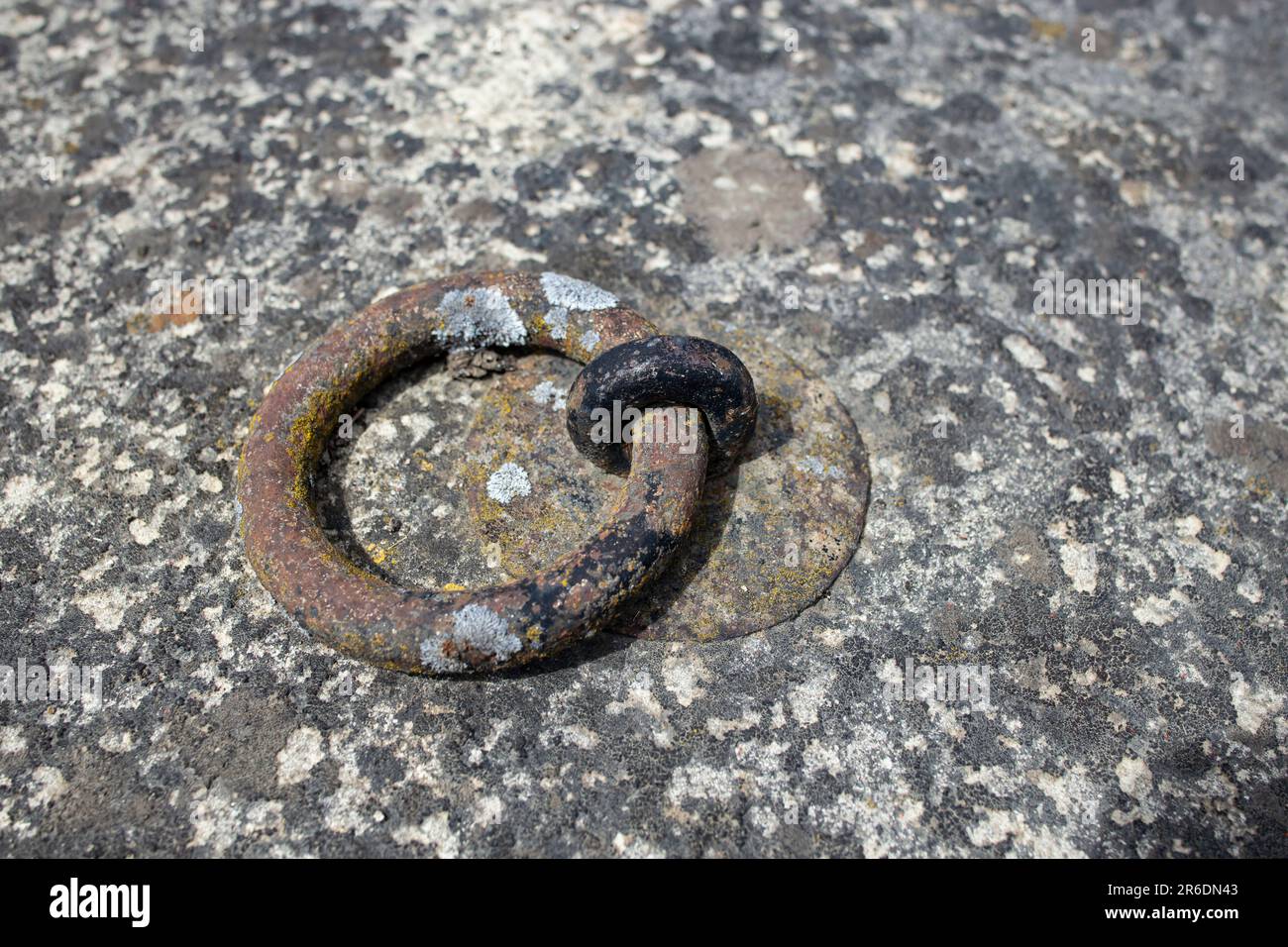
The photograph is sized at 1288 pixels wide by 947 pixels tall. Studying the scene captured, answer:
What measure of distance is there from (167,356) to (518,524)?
106 cm

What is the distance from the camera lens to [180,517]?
85.3 inches

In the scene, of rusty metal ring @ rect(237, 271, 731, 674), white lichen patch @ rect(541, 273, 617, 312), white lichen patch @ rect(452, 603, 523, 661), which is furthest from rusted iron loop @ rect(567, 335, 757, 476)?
white lichen patch @ rect(452, 603, 523, 661)

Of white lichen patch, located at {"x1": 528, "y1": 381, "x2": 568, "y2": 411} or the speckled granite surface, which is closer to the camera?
the speckled granite surface

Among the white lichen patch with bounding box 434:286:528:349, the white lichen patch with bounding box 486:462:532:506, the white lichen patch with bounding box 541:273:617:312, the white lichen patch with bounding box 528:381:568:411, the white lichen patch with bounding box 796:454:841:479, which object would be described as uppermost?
the white lichen patch with bounding box 541:273:617:312

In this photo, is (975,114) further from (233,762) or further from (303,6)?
(233,762)

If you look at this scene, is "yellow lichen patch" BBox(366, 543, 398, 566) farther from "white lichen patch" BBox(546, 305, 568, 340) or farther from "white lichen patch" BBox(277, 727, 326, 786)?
"white lichen patch" BBox(546, 305, 568, 340)

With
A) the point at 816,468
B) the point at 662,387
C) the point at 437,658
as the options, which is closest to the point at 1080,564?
the point at 816,468

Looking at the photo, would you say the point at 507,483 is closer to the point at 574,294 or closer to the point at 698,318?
the point at 574,294

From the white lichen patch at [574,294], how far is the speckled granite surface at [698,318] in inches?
12.9

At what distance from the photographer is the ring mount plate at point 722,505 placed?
2068 millimetres

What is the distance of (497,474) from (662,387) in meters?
0.49

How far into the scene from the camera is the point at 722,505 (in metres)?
2.20

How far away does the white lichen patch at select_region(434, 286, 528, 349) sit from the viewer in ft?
7.36

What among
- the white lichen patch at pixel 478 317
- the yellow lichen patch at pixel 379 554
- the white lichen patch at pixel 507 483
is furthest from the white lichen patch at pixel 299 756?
the white lichen patch at pixel 478 317
